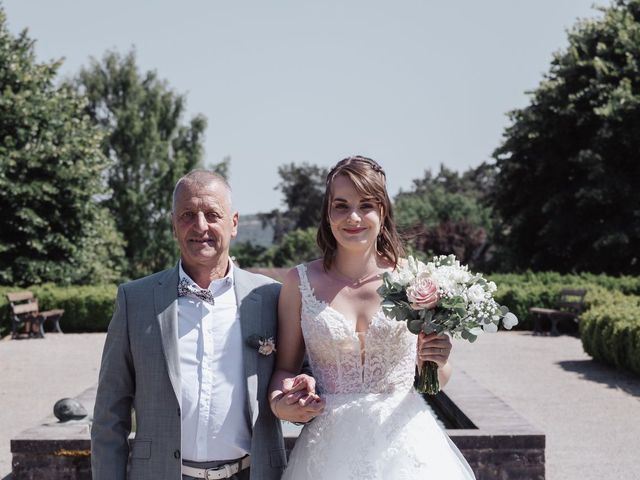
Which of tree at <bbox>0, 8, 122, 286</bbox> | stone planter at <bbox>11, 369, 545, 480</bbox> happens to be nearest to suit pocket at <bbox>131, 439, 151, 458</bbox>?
stone planter at <bbox>11, 369, 545, 480</bbox>

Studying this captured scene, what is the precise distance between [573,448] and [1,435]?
20.6ft

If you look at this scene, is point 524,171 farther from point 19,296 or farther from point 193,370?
point 193,370

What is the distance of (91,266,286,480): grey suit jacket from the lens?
2990mm

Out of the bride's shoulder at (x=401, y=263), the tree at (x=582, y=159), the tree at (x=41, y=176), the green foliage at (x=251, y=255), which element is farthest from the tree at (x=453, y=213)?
the bride's shoulder at (x=401, y=263)

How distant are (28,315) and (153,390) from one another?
1735cm

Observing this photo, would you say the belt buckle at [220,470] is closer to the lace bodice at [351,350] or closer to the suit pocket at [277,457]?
the suit pocket at [277,457]

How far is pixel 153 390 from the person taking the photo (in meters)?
3.02

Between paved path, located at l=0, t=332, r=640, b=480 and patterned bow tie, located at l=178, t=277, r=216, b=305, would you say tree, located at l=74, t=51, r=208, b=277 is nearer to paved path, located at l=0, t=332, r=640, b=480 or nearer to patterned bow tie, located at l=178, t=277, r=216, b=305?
paved path, located at l=0, t=332, r=640, b=480

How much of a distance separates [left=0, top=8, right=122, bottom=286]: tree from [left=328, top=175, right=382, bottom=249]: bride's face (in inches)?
833

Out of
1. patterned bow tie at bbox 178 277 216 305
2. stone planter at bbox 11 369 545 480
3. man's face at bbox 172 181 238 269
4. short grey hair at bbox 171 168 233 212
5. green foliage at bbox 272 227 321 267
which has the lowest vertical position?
stone planter at bbox 11 369 545 480

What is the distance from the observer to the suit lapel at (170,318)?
300 cm

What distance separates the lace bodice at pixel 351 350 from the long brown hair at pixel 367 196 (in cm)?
19

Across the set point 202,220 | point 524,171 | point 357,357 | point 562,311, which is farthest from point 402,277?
point 524,171

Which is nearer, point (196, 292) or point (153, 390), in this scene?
point (153, 390)
